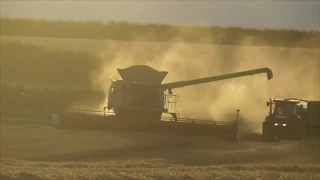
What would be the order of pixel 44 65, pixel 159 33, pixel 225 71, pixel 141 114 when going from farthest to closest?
1. pixel 159 33
2. pixel 44 65
3. pixel 225 71
4. pixel 141 114

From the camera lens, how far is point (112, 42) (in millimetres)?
59812

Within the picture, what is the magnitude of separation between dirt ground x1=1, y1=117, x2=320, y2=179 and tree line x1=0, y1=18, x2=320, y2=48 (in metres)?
29.9

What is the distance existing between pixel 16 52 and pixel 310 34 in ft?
75.0

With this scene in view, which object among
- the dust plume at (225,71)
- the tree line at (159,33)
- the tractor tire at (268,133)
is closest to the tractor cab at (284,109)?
the tractor tire at (268,133)

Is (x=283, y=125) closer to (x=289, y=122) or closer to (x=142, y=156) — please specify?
(x=289, y=122)

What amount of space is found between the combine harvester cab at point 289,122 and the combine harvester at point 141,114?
1.42 metres

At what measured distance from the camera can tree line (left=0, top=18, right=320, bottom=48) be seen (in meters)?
58.6

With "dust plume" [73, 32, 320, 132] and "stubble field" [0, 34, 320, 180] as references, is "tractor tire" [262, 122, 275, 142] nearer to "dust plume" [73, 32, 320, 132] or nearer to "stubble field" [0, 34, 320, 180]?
"stubble field" [0, 34, 320, 180]

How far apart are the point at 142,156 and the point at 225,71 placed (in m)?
26.1

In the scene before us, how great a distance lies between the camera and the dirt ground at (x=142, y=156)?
15.6 metres

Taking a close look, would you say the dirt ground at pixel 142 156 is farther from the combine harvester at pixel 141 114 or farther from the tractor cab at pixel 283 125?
the tractor cab at pixel 283 125

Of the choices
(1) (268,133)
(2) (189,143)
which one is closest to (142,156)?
(2) (189,143)

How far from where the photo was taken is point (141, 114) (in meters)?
29.4

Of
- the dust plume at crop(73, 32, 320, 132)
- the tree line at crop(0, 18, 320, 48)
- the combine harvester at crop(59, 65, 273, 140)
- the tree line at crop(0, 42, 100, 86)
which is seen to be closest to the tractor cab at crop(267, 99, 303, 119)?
the combine harvester at crop(59, 65, 273, 140)
